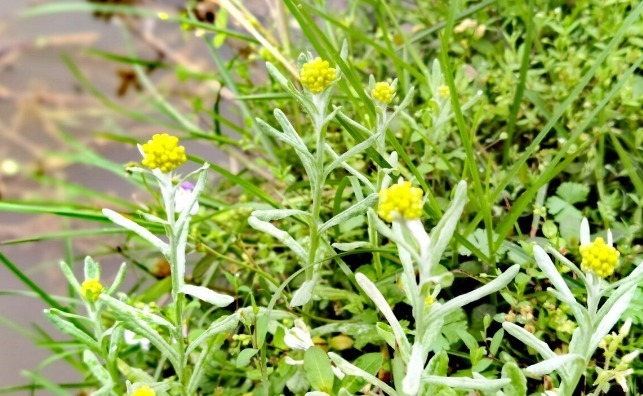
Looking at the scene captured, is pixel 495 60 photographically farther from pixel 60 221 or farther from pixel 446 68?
pixel 60 221

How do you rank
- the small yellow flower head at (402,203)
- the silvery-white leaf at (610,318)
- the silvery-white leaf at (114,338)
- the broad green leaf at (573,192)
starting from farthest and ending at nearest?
the broad green leaf at (573,192) → the silvery-white leaf at (114,338) → the silvery-white leaf at (610,318) → the small yellow flower head at (402,203)

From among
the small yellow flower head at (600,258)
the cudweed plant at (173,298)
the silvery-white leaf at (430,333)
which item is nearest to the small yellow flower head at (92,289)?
the cudweed plant at (173,298)

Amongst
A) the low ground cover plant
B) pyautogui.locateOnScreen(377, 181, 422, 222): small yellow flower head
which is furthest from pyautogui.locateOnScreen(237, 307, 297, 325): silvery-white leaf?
pyautogui.locateOnScreen(377, 181, 422, 222): small yellow flower head

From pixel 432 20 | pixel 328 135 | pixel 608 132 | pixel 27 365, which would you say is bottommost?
pixel 27 365

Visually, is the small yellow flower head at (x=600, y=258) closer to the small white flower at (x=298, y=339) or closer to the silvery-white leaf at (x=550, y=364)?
the silvery-white leaf at (x=550, y=364)

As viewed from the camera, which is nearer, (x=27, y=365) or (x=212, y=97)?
(x=27, y=365)

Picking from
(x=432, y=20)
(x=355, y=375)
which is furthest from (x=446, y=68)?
(x=432, y=20)

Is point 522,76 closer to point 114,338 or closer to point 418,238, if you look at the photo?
point 418,238

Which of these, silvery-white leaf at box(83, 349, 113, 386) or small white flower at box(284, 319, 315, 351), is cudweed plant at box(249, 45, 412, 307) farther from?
silvery-white leaf at box(83, 349, 113, 386)
